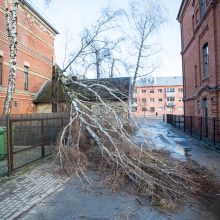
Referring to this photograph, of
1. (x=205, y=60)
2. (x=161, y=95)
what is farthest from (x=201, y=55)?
(x=161, y=95)

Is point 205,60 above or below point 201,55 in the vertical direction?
below

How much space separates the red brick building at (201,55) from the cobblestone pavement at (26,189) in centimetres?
1040

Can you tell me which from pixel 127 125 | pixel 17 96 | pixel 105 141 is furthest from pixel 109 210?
pixel 17 96

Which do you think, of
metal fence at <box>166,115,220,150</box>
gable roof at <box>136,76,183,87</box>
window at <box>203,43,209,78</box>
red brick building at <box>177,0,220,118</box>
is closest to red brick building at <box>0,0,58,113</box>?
red brick building at <box>177,0,220,118</box>

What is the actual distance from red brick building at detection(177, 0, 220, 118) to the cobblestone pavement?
10.4 m

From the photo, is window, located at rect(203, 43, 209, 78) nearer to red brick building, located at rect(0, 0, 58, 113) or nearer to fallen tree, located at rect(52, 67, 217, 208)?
fallen tree, located at rect(52, 67, 217, 208)

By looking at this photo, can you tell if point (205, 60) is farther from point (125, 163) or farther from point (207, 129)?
point (125, 163)

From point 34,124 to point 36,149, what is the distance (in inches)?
39.8

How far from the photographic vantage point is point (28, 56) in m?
19.5

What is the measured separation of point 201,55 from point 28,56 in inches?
491

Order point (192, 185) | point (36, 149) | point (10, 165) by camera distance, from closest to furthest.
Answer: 1. point (192, 185)
2. point (10, 165)
3. point (36, 149)

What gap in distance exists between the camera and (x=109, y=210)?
5055 millimetres

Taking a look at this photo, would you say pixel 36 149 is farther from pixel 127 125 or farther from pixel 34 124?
pixel 127 125

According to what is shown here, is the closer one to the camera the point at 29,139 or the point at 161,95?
the point at 29,139
